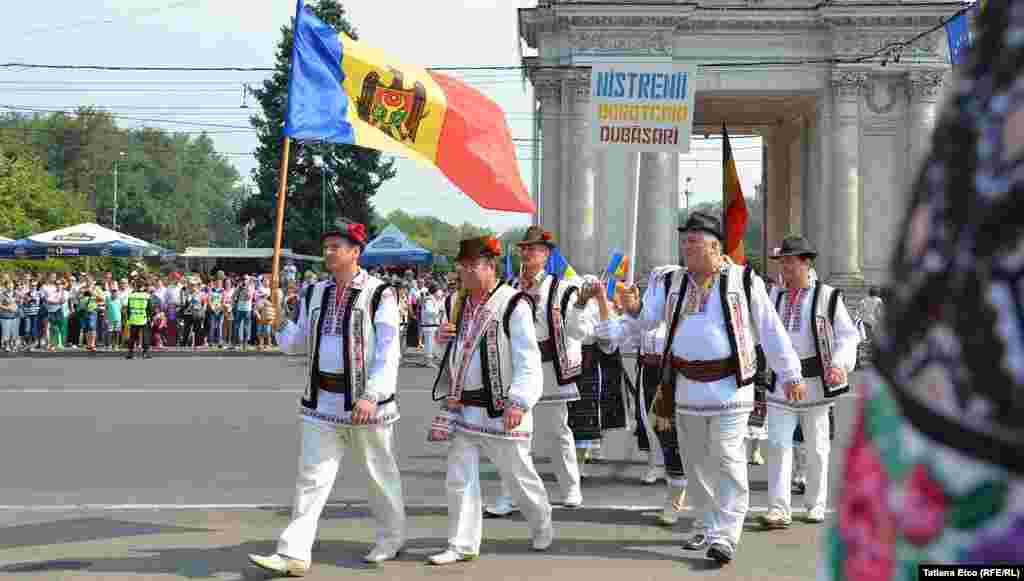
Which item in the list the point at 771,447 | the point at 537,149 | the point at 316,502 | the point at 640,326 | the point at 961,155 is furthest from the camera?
the point at 537,149

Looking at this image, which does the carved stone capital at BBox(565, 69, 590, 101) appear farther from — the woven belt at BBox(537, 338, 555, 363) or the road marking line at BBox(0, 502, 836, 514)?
the road marking line at BBox(0, 502, 836, 514)

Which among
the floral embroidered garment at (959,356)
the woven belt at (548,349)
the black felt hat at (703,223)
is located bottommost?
the woven belt at (548,349)

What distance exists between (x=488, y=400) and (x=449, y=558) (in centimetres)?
100

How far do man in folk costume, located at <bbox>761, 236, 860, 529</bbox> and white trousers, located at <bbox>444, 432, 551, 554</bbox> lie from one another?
2.18m

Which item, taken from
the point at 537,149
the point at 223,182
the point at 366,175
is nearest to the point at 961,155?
the point at 537,149

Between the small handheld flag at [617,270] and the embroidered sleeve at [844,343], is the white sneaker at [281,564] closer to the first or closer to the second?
the embroidered sleeve at [844,343]

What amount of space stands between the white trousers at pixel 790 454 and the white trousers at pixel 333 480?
113 inches

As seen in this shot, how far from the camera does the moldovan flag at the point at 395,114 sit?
944 centimetres

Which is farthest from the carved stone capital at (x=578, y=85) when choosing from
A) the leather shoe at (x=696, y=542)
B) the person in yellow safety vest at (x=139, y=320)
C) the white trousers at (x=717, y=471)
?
the leather shoe at (x=696, y=542)

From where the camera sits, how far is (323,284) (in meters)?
7.59

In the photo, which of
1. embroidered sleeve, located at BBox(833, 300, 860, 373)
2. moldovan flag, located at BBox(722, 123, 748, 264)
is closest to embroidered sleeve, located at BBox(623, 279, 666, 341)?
embroidered sleeve, located at BBox(833, 300, 860, 373)

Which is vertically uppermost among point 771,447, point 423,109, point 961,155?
point 423,109

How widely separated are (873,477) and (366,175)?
2786 inches

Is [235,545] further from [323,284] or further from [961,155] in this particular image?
[961,155]
